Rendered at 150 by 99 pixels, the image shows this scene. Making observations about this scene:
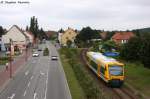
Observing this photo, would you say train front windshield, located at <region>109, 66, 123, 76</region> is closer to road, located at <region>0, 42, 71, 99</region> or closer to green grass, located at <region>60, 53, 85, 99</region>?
green grass, located at <region>60, 53, 85, 99</region>

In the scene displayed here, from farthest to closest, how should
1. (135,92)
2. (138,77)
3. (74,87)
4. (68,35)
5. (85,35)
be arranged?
(68,35) → (85,35) → (138,77) → (74,87) → (135,92)

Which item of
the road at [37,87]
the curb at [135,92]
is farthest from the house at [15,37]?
the curb at [135,92]

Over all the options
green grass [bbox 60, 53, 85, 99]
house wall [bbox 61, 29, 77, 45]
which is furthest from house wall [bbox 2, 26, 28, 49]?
green grass [bbox 60, 53, 85, 99]

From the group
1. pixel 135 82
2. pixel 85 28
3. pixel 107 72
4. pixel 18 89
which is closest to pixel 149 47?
pixel 135 82

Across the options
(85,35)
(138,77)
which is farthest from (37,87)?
(85,35)

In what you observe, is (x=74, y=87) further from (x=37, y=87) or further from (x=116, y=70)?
(x=116, y=70)

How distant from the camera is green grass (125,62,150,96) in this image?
4954cm

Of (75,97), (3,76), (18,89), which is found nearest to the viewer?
(75,97)

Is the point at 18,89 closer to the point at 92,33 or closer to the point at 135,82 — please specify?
the point at 135,82

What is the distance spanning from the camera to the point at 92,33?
169 metres

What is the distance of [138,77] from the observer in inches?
2324

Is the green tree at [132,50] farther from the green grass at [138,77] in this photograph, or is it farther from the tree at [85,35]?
the tree at [85,35]

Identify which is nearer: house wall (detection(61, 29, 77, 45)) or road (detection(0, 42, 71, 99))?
road (detection(0, 42, 71, 99))

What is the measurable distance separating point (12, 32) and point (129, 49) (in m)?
76.3
